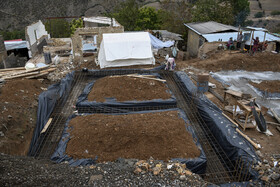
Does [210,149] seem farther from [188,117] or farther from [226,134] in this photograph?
[188,117]

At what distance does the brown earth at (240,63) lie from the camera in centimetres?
1398

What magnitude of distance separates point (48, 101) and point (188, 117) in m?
6.71

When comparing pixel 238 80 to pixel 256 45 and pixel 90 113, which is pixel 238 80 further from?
pixel 90 113

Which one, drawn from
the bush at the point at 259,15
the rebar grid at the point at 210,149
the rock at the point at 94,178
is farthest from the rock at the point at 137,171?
the bush at the point at 259,15

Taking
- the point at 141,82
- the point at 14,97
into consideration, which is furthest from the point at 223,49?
the point at 14,97

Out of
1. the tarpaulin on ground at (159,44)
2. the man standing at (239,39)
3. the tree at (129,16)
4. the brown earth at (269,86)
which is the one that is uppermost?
the tree at (129,16)

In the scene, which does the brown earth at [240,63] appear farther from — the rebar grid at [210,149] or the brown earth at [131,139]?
the brown earth at [131,139]

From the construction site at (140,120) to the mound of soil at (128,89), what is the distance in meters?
0.05

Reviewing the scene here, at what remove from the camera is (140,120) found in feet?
29.2

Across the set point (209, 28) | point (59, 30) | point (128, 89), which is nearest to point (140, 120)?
point (128, 89)

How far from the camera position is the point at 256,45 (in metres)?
15.5

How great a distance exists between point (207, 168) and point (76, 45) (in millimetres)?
12392

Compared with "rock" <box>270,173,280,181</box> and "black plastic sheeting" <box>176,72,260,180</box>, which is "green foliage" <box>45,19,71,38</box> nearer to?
"black plastic sheeting" <box>176,72,260,180</box>

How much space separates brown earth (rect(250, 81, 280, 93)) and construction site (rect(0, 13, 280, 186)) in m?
0.05
